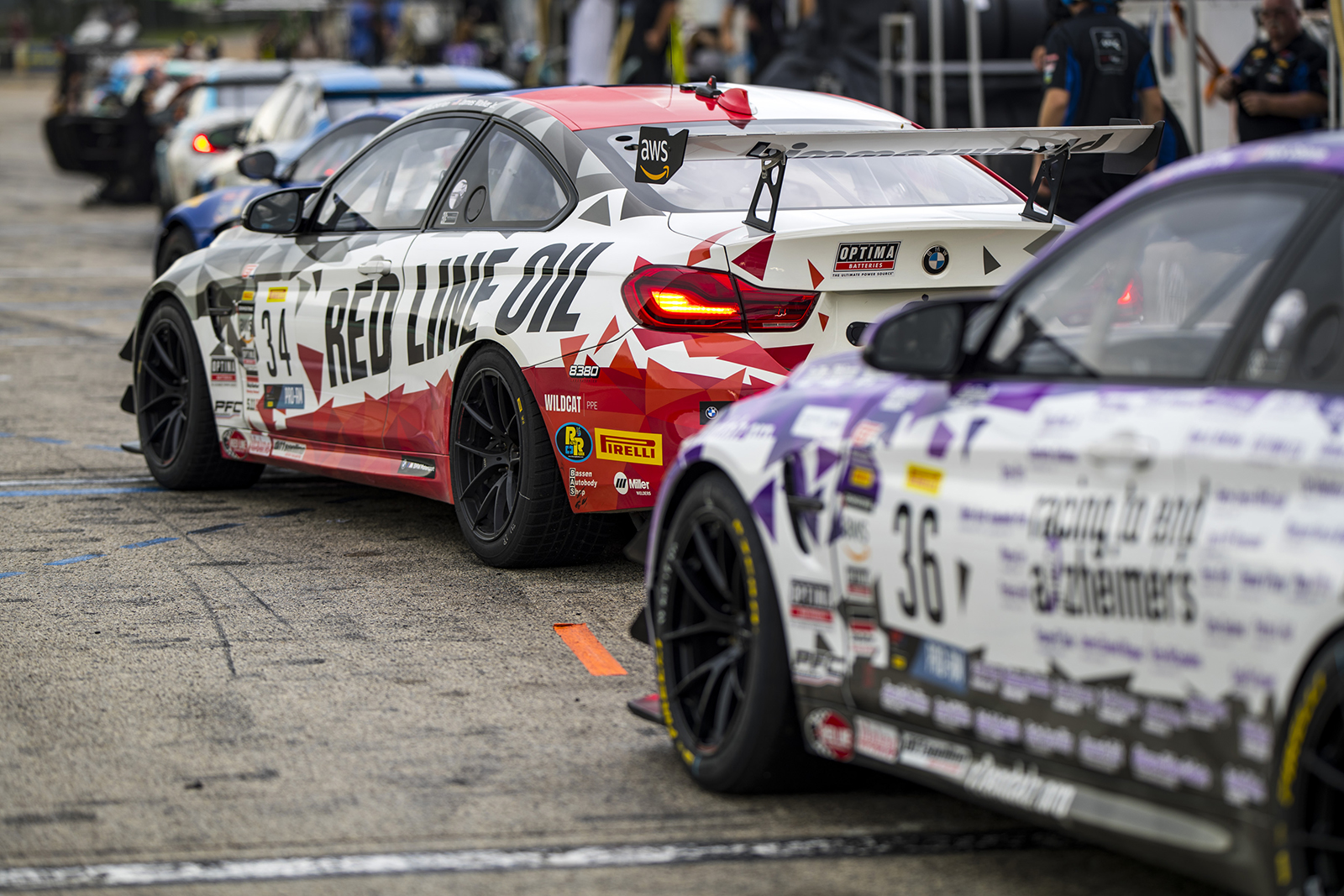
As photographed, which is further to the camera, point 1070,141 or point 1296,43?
point 1296,43

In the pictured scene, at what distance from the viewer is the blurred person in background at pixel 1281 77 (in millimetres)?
10672

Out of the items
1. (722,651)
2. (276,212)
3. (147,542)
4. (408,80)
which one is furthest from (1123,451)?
(408,80)

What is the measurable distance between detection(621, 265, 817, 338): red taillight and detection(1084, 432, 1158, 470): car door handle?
2481 mm

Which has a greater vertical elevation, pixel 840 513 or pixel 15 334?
pixel 840 513

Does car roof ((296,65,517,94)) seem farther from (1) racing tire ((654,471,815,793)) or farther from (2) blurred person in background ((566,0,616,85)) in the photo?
(1) racing tire ((654,471,815,793))

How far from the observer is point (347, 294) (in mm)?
7398

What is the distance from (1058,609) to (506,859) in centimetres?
129

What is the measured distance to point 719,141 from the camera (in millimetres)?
5574

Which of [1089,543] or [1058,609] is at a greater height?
[1089,543]

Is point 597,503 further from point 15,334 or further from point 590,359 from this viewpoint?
point 15,334

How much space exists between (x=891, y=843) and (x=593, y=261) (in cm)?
265

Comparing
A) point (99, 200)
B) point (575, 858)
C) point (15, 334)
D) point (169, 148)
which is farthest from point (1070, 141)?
point (99, 200)

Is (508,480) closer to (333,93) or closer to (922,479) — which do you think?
(922,479)

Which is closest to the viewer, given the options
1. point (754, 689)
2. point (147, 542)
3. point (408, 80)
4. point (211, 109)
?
point (754, 689)
